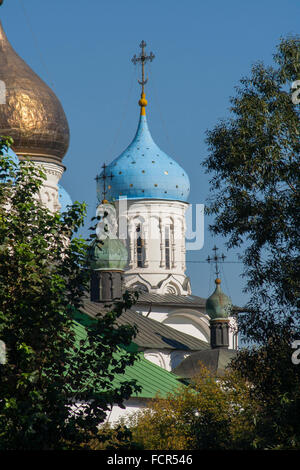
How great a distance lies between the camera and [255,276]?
1486 cm

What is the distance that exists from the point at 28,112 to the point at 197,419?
14.0m

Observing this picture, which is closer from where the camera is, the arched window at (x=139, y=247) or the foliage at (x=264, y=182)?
the foliage at (x=264, y=182)

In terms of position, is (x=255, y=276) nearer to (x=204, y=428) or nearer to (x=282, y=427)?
(x=282, y=427)

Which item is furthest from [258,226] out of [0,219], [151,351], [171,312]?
[171,312]

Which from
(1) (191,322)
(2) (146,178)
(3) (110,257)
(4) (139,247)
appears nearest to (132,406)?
(3) (110,257)

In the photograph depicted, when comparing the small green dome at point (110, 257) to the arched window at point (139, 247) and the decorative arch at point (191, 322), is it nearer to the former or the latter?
the decorative arch at point (191, 322)

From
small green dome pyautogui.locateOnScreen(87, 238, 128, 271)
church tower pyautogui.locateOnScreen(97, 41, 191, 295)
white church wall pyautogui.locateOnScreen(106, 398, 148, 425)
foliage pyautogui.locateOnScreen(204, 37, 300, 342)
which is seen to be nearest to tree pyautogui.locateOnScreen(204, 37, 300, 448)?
foliage pyautogui.locateOnScreen(204, 37, 300, 342)

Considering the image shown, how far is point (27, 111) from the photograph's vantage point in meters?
32.2

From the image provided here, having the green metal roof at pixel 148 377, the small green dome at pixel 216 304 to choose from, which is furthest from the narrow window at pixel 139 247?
the green metal roof at pixel 148 377

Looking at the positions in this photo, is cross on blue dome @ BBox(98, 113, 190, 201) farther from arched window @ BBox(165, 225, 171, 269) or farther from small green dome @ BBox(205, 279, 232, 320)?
small green dome @ BBox(205, 279, 232, 320)

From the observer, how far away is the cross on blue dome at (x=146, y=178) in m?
48.3

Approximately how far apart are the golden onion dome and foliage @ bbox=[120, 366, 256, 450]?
10.5m

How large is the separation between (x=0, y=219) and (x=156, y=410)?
11.8 metres

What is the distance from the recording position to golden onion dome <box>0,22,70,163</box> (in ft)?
105
